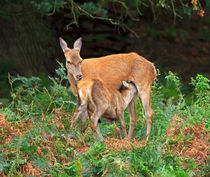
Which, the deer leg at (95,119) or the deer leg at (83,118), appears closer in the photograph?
the deer leg at (95,119)

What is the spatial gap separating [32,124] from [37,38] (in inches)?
228

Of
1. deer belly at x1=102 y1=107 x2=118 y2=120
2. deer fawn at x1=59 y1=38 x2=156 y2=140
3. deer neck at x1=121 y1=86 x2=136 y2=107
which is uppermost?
deer fawn at x1=59 y1=38 x2=156 y2=140

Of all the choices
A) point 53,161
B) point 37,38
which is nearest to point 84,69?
point 53,161

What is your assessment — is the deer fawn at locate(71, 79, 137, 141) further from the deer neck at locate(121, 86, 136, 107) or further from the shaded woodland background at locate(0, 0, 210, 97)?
the shaded woodland background at locate(0, 0, 210, 97)

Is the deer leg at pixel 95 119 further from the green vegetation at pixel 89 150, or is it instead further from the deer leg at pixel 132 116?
the deer leg at pixel 132 116

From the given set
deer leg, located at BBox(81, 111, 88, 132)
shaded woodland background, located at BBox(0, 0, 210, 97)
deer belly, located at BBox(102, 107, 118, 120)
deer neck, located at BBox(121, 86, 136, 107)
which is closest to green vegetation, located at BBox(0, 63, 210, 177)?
deer leg, located at BBox(81, 111, 88, 132)

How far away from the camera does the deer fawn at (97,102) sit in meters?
7.59

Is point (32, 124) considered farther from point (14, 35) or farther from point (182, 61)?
point (182, 61)

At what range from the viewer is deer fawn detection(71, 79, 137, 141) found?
7.59m

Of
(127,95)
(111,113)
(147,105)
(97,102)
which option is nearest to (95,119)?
(97,102)

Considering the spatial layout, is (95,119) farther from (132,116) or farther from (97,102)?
(132,116)

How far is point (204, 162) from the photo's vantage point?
7.11m

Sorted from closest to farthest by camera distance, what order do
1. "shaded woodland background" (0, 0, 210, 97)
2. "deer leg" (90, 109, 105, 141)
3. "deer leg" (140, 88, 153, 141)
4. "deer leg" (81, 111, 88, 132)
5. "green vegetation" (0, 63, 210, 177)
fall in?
"green vegetation" (0, 63, 210, 177) < "deer leg" (90, 109, 105, 141) < "deer leg" (81, 111, 88, 132) < "deer leg" (140, 88, 153, 141) < "shaded woodland background" (0, 0, 210, 97)

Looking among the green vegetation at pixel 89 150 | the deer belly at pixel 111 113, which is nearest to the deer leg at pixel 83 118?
the green vegetation at pixel 89 150
